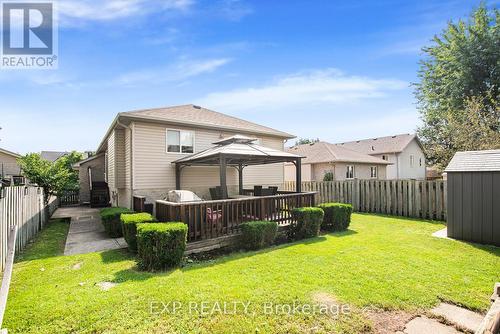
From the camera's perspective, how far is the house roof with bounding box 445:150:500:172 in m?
6.23

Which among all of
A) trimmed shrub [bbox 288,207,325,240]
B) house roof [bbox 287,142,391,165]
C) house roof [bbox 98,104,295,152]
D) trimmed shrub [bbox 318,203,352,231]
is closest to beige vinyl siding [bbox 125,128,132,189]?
house roof [bbox 98,104,295,152]

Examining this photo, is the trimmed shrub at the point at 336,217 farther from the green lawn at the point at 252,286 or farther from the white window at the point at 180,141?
the white window at the point at 180,141

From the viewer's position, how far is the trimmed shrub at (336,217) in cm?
814

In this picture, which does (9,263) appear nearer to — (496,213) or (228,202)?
(228,202)

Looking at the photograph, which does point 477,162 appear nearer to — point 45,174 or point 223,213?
point 223,213

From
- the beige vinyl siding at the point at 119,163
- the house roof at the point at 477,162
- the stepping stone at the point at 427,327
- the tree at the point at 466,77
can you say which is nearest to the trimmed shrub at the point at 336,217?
the house roof at the point at 477,162

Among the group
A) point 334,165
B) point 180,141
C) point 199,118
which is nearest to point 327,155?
point 334,165

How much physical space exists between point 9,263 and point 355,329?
4441 mm

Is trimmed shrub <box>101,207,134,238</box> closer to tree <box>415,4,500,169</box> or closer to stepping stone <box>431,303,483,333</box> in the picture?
stepping stone <box>431,303,483,333</box>

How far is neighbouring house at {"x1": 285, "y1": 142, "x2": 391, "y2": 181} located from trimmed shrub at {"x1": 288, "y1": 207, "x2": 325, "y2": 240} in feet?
39.5

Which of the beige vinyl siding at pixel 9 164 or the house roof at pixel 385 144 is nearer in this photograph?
the beige vinyl siding at pixel 9 164

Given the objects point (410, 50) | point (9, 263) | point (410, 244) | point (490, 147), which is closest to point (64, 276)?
point (9, 263)

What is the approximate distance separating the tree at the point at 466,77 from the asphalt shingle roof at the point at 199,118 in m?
11.0

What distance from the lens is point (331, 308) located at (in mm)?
3283
